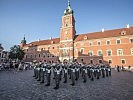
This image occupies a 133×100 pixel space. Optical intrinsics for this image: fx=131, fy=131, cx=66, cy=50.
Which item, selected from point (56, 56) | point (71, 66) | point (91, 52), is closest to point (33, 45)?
point (56, 56)

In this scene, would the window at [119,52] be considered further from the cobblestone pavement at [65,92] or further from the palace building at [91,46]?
the cobblestone pavement at [65,92]

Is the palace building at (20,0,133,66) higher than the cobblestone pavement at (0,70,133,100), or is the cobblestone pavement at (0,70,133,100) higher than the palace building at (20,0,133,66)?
the palace building at (20,0,133,66)

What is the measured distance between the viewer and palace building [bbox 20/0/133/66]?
35.8 m

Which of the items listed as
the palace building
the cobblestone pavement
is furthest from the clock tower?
the cobblestone pavement

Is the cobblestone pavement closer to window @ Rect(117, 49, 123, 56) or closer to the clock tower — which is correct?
window @ Rect(117, 49, 123, 56)

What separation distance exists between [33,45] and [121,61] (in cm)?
3748

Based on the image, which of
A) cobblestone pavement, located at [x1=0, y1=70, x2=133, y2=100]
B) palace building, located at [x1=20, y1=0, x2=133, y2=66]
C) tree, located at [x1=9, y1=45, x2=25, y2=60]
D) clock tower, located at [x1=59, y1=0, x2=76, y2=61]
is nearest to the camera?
cobblestone pavement, located at [x1=0, y1=70, x2=133, y2=100]

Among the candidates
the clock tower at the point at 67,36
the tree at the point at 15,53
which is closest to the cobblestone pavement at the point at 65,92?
the clock tower at the point at 67,36

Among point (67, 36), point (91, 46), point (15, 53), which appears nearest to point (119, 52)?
point (91, 46)

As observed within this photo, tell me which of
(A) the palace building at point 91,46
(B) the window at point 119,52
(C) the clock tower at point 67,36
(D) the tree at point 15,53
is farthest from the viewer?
(D) the tree at point 15,53

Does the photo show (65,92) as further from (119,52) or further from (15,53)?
(15,53)

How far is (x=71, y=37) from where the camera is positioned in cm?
4478

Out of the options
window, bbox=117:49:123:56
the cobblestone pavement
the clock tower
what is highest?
the clock tower

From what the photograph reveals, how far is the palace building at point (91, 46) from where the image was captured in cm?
3584
